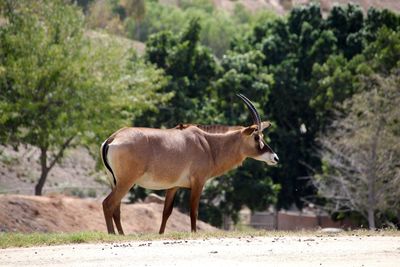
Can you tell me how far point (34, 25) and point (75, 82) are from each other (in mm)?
2948

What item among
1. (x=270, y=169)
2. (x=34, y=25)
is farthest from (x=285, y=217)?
(x=34, y=25)

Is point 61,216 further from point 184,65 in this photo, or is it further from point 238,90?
point 184,65

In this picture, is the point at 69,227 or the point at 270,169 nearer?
the point at 69,227

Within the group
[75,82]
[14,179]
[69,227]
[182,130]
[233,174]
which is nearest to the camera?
[182,130]

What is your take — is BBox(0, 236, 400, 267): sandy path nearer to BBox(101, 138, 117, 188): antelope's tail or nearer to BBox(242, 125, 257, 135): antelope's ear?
BBox(101, 138, 117, 188): antelope's tail

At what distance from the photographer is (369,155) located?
3956cm

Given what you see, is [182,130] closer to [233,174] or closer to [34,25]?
[34,25]

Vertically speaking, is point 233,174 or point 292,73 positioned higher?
point 292,73

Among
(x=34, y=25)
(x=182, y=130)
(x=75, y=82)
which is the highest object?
(x=34, y=25)

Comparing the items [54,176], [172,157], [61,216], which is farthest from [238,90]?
[172,157]

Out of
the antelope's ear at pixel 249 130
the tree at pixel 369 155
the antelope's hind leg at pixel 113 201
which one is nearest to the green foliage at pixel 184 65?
the tree at pixel 369 155

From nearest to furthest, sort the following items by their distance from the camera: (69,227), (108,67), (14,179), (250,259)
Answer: (250,259)
(69,227)
(108,67)
(14,179)

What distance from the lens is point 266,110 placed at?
50.8 meters

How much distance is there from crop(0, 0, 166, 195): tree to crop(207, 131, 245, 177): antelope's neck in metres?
13.0
